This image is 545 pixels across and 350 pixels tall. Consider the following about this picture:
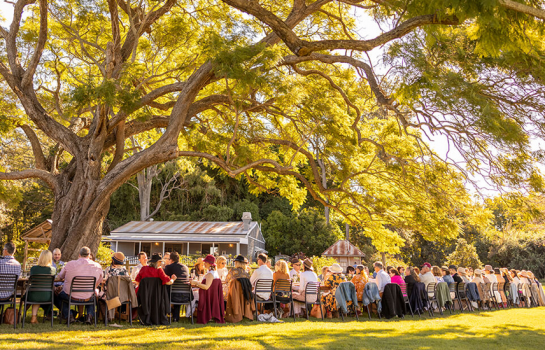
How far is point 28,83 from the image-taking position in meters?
12.4

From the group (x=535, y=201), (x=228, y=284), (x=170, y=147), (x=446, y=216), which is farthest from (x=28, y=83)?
(x=535, y=201)

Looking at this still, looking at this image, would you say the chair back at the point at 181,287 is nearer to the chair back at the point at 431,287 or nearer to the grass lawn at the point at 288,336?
the grass lawn at the point at 288,336

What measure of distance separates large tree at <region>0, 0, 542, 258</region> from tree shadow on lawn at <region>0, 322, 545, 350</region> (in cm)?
398

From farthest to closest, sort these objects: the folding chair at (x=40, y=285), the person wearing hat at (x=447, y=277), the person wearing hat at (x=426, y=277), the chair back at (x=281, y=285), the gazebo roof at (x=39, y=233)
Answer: the gazebo roof at (x=39, y=233) → the person wearing hat at (x=447, y=277) → the person wearing hat at (x=426, y=277) → the chair back at (x=281, y=285) → the folding chair at (x=40, y=285)

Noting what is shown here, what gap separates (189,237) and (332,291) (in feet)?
64.6

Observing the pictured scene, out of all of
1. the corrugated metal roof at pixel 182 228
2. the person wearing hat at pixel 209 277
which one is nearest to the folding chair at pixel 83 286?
the person wearing hat at pixel 209 277

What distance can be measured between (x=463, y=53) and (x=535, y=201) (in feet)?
12.8

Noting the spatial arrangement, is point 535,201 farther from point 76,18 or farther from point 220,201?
point 220,201

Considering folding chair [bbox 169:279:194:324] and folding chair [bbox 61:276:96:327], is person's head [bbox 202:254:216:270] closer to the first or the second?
folding chair [bbox 169:279:194:324]

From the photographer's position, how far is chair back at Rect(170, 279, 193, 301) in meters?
8.52

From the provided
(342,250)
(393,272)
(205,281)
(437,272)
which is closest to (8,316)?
(205,281)

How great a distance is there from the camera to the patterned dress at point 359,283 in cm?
1116

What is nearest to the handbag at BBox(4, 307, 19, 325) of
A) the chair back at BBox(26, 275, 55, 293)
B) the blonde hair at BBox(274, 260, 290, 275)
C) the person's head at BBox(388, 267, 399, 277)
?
the chair back at BBox(26, 275, 55, 293)

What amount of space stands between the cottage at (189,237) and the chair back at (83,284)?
20.0 meters
